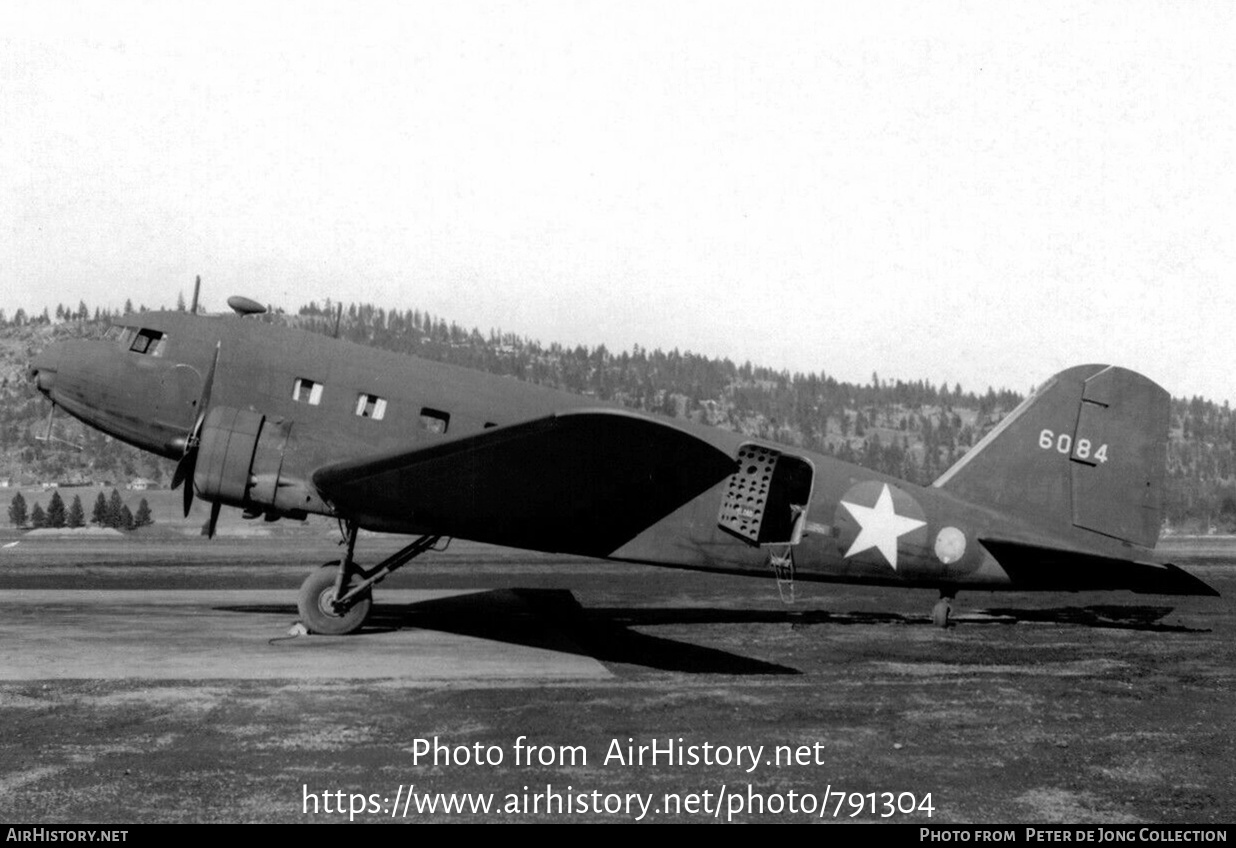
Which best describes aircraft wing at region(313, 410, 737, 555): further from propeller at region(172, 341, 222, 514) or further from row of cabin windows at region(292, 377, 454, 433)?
propeller at region(172, 341, 222, 514)

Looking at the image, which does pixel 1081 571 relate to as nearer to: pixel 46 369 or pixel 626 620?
pixel 626 620

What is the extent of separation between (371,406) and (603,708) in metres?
5.76

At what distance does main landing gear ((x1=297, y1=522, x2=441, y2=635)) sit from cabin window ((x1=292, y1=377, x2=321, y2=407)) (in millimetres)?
1811

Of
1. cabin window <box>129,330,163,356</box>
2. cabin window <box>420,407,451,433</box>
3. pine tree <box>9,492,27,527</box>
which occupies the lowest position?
pine tree <box>9,492,27,527</box>

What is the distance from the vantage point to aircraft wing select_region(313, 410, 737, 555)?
1055 cm

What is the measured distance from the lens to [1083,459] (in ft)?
49.2

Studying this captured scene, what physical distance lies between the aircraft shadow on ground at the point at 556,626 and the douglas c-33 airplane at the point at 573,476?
1280 millimetres

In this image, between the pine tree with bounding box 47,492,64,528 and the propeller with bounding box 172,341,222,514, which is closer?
the propeller with bounding box 172,341,222,514

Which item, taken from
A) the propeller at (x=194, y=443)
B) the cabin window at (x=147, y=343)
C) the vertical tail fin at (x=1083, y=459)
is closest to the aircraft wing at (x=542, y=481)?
the propeller at (x=194, y=443)

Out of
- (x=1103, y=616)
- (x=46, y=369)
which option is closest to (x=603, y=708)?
(x=46, y=369)

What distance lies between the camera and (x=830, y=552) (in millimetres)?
14375

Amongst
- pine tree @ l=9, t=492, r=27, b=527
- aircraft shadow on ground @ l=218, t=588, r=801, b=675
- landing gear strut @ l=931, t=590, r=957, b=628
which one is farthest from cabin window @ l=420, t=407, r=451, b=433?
pine tree @ l=9, t=492, r=27, b=527

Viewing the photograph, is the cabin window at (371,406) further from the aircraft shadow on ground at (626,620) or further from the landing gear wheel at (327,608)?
the aircraft shadow on ground at (626,620)

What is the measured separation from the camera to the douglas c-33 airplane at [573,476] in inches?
477
